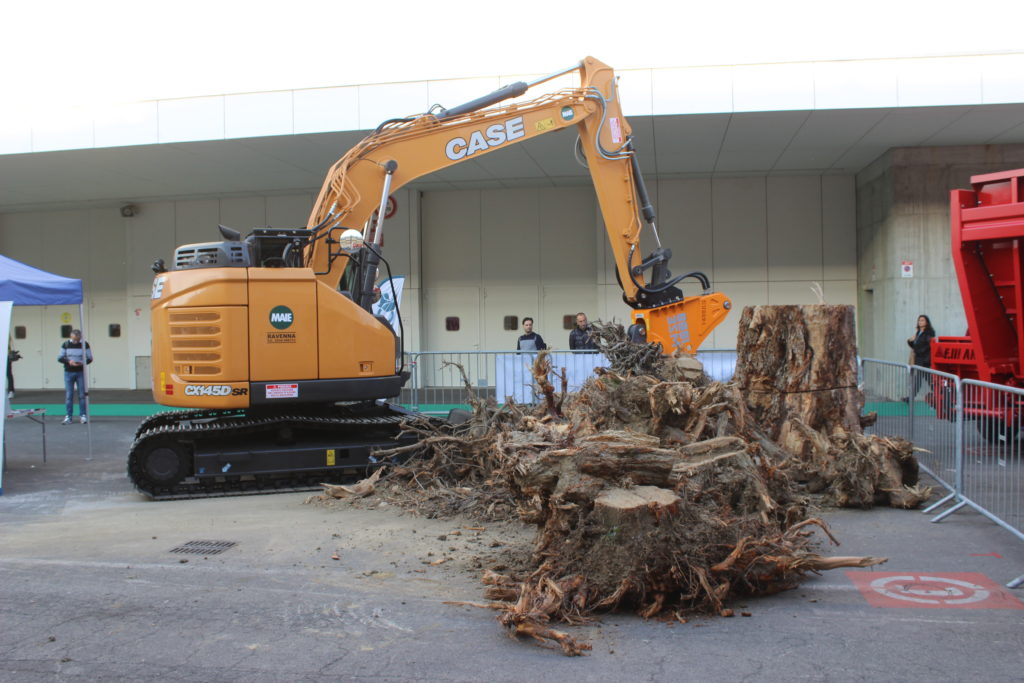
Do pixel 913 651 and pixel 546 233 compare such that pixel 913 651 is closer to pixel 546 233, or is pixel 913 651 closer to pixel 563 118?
pixel 563 118

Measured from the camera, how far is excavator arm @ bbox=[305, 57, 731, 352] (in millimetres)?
8266

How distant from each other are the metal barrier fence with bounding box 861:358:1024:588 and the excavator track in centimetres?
524

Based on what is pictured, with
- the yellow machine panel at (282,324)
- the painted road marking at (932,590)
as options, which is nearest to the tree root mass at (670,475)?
the painted road marking at (932,590)

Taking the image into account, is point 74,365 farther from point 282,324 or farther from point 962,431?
point 962,431

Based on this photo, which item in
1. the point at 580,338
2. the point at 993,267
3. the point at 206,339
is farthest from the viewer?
the point at 580,338

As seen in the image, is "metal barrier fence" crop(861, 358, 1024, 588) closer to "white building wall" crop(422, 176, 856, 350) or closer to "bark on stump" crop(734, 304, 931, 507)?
"bark on stump" crop(734, 304, 931, 507)

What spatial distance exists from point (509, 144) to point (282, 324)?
3.30 m

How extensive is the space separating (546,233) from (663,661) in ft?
49.4

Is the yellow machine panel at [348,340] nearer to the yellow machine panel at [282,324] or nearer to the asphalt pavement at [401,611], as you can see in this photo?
the yellow machine panel at [282,324]

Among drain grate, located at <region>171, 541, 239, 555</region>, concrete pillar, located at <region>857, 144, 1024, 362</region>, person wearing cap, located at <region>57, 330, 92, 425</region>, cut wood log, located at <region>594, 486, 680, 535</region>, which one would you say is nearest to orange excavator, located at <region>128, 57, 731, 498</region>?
drain grate, located at <region>171, 541, 239, 555</region>

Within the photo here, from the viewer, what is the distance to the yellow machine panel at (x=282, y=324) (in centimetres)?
758

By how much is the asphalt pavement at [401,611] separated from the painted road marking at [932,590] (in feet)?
0.06

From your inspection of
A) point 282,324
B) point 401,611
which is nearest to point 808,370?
point 401,611

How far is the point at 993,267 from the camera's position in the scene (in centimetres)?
871
